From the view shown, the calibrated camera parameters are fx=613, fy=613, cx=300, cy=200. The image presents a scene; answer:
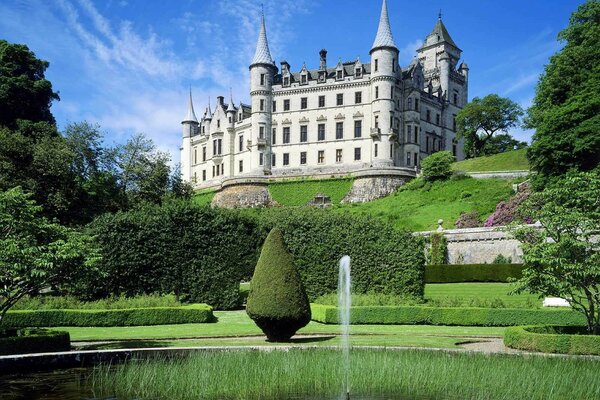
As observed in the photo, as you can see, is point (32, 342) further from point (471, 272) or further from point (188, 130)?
point (188, 130)

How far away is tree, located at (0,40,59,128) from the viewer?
1599 inches

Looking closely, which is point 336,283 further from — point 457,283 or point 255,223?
A: point 457,283

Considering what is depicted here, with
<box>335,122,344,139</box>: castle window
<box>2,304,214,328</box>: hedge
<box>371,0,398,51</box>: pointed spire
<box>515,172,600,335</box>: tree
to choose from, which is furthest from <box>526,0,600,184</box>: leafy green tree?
<box>335,122,344,139</box>: castle window

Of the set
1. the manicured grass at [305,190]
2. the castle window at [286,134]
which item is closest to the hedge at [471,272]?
the manicured grass at [305,190]

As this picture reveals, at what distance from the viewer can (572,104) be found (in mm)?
37781

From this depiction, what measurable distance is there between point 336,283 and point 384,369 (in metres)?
15.2

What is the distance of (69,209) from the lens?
112 ft

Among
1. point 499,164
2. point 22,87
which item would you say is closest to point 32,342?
point 22,87

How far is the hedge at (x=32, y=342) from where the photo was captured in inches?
533

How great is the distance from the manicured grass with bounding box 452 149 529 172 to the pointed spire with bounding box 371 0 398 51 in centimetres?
1556

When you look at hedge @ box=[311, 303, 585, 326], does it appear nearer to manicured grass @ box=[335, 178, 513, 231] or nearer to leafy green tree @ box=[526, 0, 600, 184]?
leafy green tree @ box=[526, 0, 600, 184]

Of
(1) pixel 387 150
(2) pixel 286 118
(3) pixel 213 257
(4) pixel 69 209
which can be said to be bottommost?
(3) pixel 213 257

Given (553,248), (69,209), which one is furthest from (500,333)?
(69,209)

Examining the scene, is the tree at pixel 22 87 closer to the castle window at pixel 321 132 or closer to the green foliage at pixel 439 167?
the green foliage at pixel 439 167
